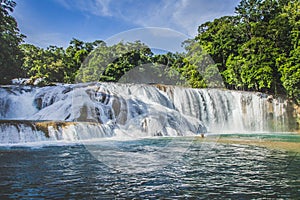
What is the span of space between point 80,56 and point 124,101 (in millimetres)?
21360

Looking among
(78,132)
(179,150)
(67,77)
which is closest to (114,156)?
(179,150)

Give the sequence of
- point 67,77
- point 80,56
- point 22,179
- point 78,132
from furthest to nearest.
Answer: point 80,56 < point 67,77 < point 78,132 < point 22,179

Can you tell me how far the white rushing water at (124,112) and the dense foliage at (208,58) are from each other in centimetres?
315

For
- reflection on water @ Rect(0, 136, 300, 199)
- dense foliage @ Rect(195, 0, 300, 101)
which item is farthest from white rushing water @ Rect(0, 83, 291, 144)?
reflection on water @ Rect(0, 136, 300, 199)

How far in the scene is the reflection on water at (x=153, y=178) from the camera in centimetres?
473

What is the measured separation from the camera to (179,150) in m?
9.52

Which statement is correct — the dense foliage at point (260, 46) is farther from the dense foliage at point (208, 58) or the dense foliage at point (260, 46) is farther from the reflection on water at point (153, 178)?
the reflection on water at point (153, 178)

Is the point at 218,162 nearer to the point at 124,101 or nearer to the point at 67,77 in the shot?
the point at 124,101

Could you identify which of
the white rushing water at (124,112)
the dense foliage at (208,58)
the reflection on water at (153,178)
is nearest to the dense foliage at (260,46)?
the dense foliage at (208,58)

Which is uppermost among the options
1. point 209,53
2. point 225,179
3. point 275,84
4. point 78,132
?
point 209,53

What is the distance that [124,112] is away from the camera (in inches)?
619

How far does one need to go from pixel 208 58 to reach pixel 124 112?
746 inches

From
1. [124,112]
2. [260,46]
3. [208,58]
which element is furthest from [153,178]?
[208,58]

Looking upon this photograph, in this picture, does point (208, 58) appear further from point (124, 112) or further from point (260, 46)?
point (124, 112)
